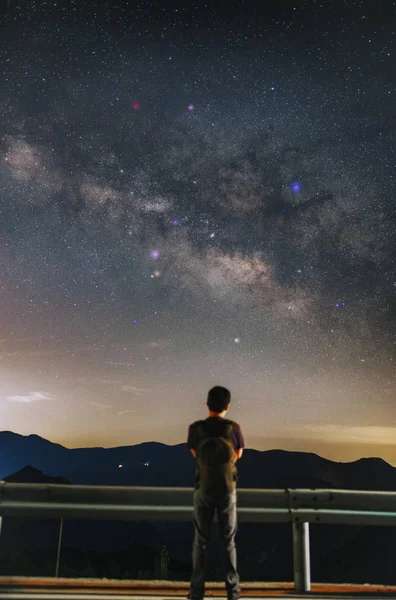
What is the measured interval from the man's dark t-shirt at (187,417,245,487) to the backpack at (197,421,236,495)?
0.10 ft

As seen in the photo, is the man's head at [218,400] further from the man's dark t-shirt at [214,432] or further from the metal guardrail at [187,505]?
the metal guardrail at [187,505]

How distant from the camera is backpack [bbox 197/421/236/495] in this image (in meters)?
4.72

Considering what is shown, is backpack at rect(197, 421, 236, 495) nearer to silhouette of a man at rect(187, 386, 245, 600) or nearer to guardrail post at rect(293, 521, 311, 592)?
silhouette of a man at rect(187, 386, 245, 600)

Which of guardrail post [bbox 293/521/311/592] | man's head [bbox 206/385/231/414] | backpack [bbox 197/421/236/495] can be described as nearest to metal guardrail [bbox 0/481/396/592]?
guardrail post [bbox 293/521/311/592]

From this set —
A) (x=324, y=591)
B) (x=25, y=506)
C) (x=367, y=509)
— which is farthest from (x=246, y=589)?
(x=25, y=506)

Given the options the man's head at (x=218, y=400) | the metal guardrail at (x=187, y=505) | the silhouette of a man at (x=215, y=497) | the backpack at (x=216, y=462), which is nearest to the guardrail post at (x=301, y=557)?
the metal guardrail at (x=187, y=505)

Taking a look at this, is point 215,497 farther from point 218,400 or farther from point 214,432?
point 218,400

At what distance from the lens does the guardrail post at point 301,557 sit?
218 inches

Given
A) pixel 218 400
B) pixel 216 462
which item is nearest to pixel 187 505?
pixel 216 462

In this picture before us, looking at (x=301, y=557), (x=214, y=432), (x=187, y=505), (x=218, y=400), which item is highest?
(x=218, y=400)

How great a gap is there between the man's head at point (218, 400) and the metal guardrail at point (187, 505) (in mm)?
965

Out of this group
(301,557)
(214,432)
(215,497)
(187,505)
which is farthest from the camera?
(301,557)

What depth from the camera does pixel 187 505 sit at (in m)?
5.32

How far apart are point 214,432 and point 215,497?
1.81 ft
